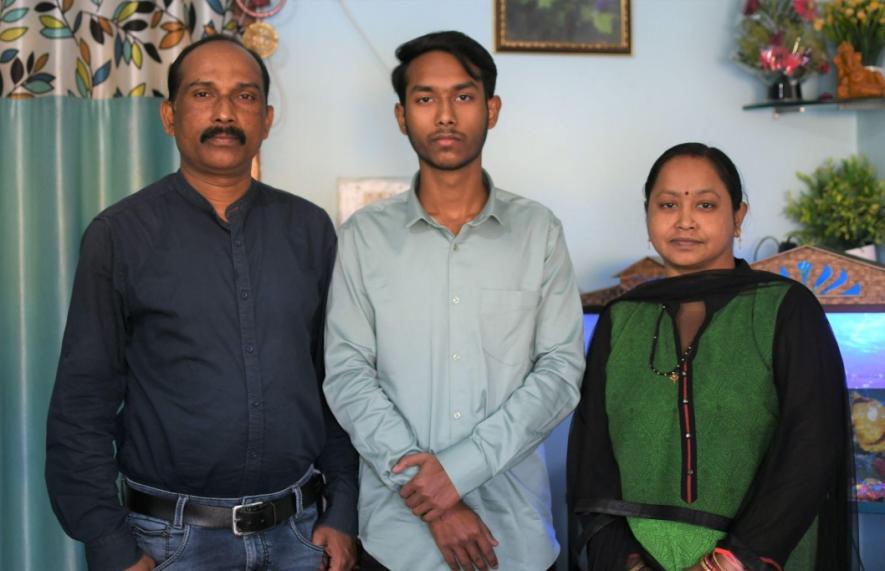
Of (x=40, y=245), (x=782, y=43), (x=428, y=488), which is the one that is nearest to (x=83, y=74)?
(x=40, y=245)

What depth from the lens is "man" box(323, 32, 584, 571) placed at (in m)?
2.00

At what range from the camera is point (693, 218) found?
202 cm

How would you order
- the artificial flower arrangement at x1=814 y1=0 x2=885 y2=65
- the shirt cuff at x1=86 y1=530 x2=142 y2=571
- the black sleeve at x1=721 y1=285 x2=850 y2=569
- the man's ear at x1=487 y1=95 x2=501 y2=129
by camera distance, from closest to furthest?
1. the black sleeve at x1=721 y1=285 x2=850 y2=569
2. the shirt cuff at x1=86 y1=530 x2=142 y2=571
3. the man's ear at x1=487 y1=95 x2=501 y2=129
4. the artificial flower arrangement at x1=814 y1=0 x2=885 y2=65

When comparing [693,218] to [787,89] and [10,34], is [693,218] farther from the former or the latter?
[10,34]

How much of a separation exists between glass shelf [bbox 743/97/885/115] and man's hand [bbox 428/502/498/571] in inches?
84.3

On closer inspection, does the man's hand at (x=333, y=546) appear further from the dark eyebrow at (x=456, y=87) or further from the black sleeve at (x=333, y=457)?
the dark eyebrow at (x=456, y=87)

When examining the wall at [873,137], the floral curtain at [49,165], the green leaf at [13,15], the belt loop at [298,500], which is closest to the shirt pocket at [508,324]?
the belt loop at [298,500]

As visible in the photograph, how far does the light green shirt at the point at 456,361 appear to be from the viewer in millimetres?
2031

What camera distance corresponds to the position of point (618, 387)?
6.72 feet

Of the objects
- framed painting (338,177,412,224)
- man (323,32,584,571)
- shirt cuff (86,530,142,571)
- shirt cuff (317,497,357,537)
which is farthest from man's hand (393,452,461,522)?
framed painting (338,177,412,224)

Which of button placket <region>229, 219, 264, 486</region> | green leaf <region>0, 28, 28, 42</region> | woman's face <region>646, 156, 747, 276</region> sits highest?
green leaf <region>0, 28, 28, 42</region>

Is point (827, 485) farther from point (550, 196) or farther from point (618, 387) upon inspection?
point (550, 196)

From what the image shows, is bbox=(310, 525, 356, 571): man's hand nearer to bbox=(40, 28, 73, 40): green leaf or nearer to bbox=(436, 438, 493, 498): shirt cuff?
bbox=(436, 438, 493, 498): shirt cuff

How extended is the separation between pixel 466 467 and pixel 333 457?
41cm
